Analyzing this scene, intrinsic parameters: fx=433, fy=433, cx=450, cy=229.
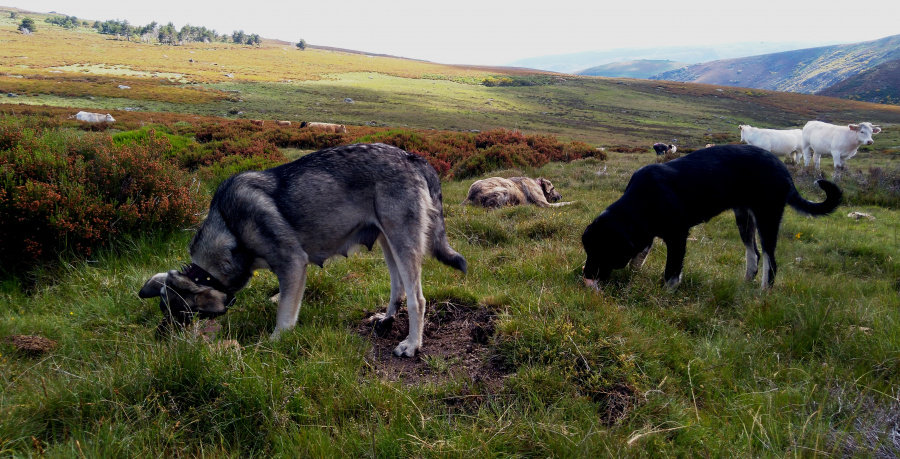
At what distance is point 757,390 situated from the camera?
10.3 feet

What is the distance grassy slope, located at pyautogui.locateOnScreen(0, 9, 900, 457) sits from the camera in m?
2.52

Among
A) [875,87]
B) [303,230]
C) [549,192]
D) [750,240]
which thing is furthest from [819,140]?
[875,87]

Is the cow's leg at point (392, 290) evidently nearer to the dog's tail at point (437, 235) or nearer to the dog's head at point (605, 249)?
the dog's tail at point (437, 235)

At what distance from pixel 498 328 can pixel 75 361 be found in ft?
10.6

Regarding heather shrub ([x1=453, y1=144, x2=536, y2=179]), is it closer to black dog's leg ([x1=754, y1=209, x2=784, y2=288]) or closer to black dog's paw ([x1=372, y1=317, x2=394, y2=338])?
black dog's leg ([x1=754, y1=209, x2=784, y2=288])

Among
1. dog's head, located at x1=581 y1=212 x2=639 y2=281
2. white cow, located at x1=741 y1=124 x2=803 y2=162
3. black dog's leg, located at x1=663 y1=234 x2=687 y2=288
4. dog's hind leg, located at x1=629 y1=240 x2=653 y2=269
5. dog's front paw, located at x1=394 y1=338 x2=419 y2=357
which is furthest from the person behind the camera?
white cow, located at x1=741 y1=124 x2=803 y2=162

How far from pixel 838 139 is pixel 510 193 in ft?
55.4

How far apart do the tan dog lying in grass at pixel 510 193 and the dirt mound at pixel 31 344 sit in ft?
28.3

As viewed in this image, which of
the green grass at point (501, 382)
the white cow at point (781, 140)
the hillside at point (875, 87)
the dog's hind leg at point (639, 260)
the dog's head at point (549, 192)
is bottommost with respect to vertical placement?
the green grass at point (501, 382)

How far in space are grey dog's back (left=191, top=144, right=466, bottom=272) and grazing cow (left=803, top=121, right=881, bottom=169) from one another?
67.8ft

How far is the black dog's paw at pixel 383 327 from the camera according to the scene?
4257 mm

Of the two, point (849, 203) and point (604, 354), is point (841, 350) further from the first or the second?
point (849, 203)

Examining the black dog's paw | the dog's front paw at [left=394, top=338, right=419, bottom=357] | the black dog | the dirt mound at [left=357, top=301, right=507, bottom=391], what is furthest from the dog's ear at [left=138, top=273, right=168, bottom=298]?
the black dog

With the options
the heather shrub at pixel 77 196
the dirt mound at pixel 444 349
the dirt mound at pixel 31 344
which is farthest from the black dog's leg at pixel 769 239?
the heather shrub at pixel 77 196
